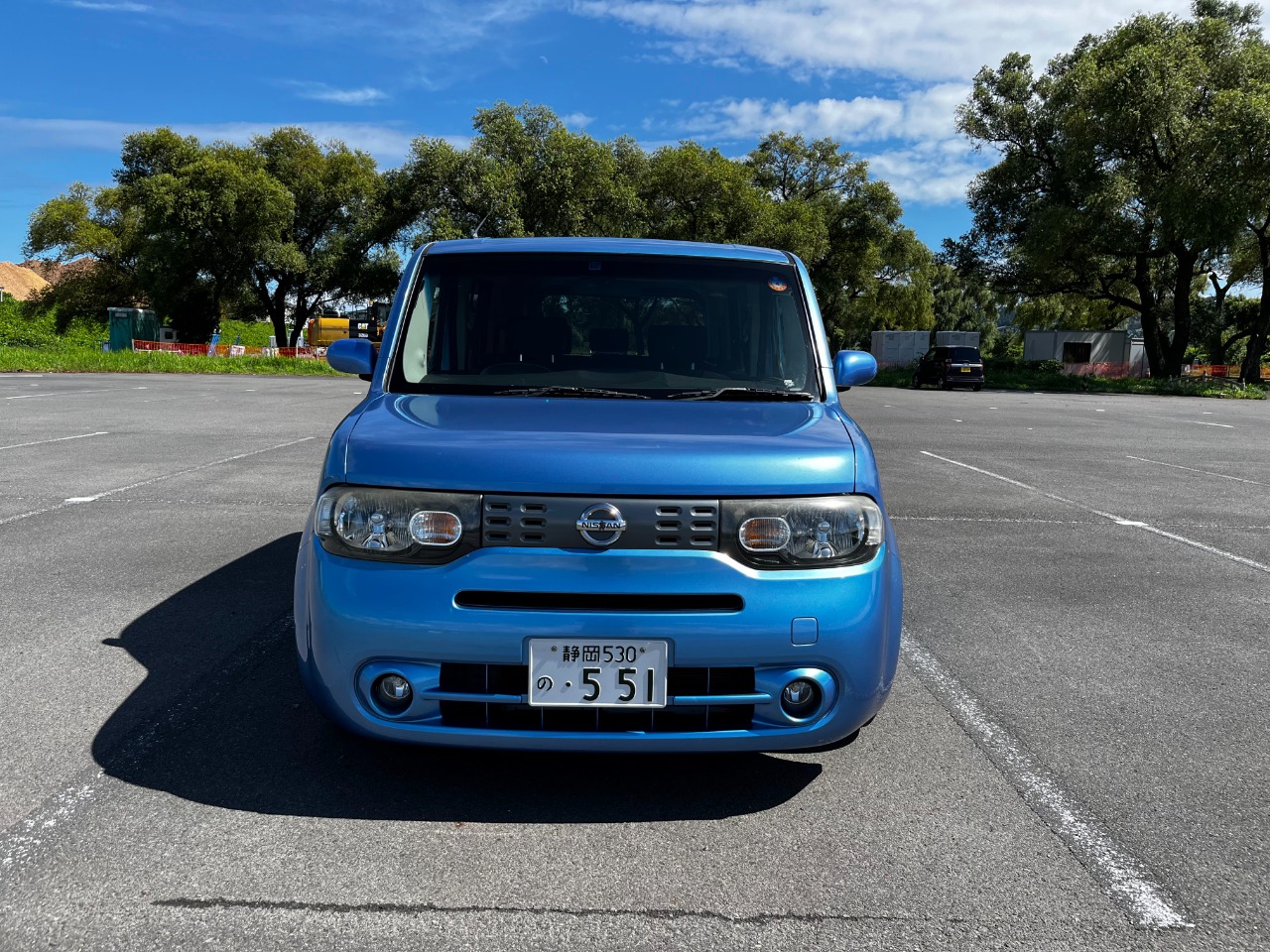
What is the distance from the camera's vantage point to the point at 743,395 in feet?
12.3

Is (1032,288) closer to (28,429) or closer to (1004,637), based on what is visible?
(28,429)

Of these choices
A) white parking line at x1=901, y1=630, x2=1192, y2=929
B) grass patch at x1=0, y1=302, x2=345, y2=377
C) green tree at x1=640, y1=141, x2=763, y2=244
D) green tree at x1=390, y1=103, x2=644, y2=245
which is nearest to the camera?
white parking line at x1=901, y1=630, x2=1192, y2=929

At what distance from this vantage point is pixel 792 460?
295 cm

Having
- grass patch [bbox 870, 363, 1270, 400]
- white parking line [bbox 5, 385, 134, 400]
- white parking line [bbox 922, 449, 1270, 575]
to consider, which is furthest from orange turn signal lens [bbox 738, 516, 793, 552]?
grass patch [bbox 870, 363, 1270, 400]

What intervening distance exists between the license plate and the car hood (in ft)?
1.37

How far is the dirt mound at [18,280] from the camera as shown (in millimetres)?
108700

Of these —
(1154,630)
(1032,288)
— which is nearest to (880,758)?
(1154,630)

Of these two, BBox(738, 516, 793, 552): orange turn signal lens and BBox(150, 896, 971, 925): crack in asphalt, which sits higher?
BBox(738, 516, 793, 552): orange turn signal lens

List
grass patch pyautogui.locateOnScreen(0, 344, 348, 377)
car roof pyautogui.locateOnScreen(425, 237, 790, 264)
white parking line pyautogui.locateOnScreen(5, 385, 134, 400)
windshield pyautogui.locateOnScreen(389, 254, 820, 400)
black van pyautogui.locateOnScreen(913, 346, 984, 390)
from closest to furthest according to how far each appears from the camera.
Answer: windshield pyautogui.locateOnScreen(389, 254, 820, 400) → car roof pyautogui.locateOnScreen(425, 237, 790, 264) → white parking line pyautogui.locateOnScreen(5, 385, 134, 400) → grass patch pyautogui.locateOnScreen(0, 344, 348, 377) → black van pyautogui.locateOnScreen(913, 346, 984, 390)

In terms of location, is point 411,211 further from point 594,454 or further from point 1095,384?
point 594,454

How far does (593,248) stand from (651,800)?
2.17m

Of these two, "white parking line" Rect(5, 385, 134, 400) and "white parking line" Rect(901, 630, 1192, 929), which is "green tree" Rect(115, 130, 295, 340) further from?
"white parking line" Rect(901, 630, 1192, 929)

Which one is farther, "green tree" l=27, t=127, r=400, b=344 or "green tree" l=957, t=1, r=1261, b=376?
"green tree" l=27, t=127, r=400, b=344

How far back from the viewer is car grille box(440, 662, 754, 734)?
9.26 ft
